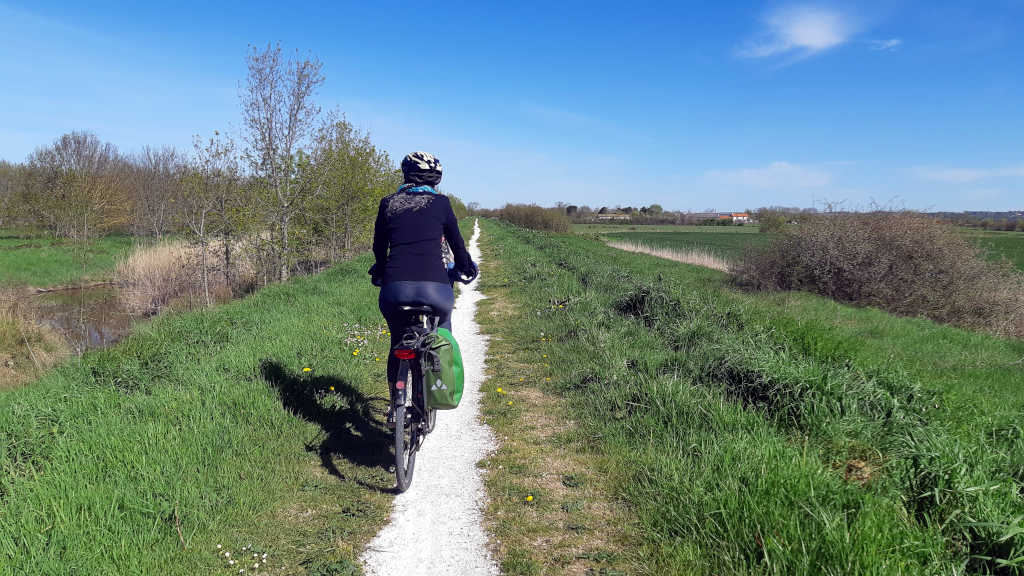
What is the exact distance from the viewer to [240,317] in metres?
8.22

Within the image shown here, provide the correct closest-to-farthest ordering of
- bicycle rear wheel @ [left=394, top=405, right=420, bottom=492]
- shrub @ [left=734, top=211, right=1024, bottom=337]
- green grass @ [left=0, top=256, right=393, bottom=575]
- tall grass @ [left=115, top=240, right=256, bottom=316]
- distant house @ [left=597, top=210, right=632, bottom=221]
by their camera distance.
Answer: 1. green grass @ [left=0, top=256, right=393, bottom=575]
2. bicycle rear wheel @ [left=394, top=405, right=420, bottom=492]
3. shrub @ [left=734, top=211, right=1024, bottom=337]
4. tall grass @ [left=115, top=240, right=256, bottom=316]
5. distant house @ [left=597, top=210, right=632, bottom=221]

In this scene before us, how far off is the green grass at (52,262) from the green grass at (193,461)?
19.6 m

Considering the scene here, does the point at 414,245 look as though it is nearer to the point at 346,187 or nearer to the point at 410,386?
the point at 410,386

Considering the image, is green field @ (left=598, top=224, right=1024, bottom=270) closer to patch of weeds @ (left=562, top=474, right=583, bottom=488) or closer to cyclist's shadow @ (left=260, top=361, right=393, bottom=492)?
patch of weeds @ (left=562, top=474, right=583, bottom=488)

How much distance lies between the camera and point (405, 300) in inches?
142

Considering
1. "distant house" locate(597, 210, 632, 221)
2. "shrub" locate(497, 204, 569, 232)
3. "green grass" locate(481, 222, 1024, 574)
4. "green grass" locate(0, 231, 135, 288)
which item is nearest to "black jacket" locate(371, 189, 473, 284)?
"green grass" locate(481, 222, 1024, 574)

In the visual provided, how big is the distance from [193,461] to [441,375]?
1881mm

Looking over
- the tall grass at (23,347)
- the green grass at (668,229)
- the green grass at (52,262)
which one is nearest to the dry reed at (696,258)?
the tall grass at (23,347)

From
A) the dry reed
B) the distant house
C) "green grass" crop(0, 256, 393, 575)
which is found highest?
the distant house

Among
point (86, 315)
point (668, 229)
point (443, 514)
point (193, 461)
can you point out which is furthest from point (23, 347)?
point (668, 229)

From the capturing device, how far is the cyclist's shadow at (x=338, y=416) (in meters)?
4.21

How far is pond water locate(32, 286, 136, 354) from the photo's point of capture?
1150 cm

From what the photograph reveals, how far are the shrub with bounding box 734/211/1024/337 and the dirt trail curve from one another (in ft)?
43.9

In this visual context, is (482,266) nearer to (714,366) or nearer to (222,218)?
(222,218)
